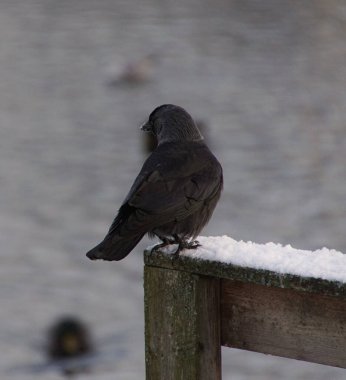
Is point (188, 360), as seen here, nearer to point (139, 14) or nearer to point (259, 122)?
point (259, 122)

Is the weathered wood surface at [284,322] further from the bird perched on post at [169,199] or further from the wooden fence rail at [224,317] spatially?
the bird perched on post at [169,199]

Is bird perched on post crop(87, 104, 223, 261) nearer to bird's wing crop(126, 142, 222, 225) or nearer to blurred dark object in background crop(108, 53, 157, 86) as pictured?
bird's wing crop(126, 142, 222, 225)

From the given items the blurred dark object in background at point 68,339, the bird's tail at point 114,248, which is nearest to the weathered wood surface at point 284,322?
the bird's tail at point 114,248

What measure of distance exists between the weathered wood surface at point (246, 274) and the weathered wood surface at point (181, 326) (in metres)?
0.02

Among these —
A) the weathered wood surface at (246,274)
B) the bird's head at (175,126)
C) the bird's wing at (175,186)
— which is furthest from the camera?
the bird's head at (175,126)

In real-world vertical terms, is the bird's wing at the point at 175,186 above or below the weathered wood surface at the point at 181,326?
above

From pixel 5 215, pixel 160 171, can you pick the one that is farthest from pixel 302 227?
pixel 160 171

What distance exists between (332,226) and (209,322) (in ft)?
17.3

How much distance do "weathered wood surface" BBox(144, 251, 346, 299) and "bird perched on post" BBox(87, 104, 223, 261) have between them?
2.01 feet

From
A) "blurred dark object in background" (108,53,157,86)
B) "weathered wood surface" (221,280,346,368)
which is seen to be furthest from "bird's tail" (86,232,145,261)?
"blurred dark object in background" (108,53,157,86)

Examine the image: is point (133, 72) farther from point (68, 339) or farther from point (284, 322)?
point (284, 322)

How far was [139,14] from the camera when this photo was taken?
13680 mm

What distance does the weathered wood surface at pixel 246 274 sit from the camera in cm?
199

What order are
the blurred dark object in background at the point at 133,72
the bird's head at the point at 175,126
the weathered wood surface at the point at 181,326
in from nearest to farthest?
the weathered wood surface at the point at 181,326 < the bird's head at the point at 175,126 < the blurred dark object in background at the point at 133,72
